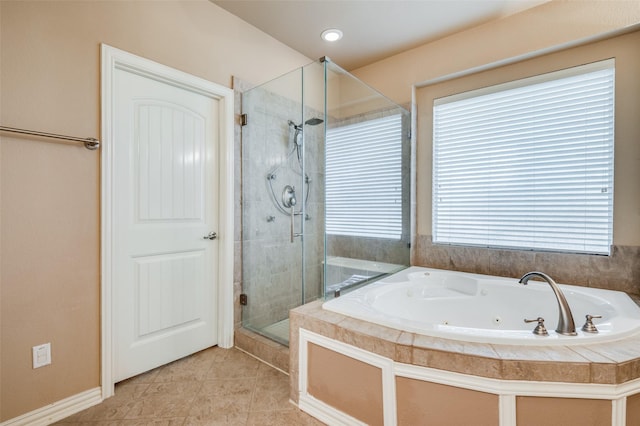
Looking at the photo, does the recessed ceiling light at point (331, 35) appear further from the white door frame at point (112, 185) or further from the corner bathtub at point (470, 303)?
the corner bathtub at point (470, 303)

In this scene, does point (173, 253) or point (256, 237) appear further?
point (256, 237)

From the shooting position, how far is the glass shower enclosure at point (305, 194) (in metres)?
2.11

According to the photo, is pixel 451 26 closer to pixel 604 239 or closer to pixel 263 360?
pixel 604 239

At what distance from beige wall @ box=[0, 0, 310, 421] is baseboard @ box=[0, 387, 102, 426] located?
0.03 metres

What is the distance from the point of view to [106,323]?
1.71 m

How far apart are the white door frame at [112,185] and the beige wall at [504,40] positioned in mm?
1607

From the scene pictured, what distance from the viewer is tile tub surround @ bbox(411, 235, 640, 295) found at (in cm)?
195

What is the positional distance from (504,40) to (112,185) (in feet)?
9.63

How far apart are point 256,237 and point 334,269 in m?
0.79

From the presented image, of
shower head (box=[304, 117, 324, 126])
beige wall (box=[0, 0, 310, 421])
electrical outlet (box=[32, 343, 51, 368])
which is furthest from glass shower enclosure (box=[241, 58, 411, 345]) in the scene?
electrical outlet (box=[32, 343, 51, 368])

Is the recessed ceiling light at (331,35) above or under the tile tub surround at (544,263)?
above

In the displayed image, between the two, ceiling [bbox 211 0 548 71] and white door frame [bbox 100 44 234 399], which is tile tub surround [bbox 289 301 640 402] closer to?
white door frame [bbox 100 44 234 399]

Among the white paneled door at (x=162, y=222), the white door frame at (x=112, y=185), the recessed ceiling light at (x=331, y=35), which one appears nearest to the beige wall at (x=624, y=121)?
the recessed ceiling light at (x=331, y=35)

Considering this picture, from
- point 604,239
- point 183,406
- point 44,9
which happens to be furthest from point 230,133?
point 604,239
